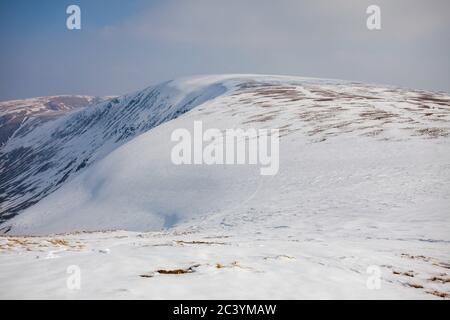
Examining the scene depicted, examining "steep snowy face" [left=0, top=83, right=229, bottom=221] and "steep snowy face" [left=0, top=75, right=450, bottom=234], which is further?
"steep snowy face" [left=0, top=83, right=229, bottom=221]

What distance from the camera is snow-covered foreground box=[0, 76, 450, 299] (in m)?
8.43

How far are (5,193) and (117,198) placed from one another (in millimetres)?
87042

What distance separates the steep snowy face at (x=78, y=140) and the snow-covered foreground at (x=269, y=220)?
4808cm

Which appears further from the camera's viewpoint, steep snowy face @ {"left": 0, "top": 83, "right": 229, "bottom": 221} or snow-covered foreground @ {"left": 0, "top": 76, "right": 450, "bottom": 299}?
steep snowy face @ {"left": 0, "top": 83, "right": 229, "bottom": 221}

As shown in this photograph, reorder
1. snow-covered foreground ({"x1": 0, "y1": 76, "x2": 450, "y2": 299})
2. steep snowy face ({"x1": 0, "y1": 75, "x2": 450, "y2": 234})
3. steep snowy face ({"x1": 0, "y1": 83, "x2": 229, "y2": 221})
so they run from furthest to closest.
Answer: steep snowy face ({"x1": 0, "y1": 83, "x2": 229, "y2": 221}), steep snowy face ({"x1": 0, "y1": 75, "x2": 450, "y2": 234}), snow-covered foreground ({"x1": 0, "y1": 76, "x2": 450, "y2": 299})

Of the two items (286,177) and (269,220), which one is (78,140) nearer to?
(286,177)

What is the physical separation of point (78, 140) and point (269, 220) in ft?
423

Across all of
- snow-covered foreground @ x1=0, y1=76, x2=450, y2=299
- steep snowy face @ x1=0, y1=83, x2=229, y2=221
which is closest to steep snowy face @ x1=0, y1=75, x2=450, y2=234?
snow-covered foreground @ x1=0, y1=76, x2=450, y2=299

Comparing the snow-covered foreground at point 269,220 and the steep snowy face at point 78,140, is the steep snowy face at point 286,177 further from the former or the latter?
the steep snowy face at point 78,140

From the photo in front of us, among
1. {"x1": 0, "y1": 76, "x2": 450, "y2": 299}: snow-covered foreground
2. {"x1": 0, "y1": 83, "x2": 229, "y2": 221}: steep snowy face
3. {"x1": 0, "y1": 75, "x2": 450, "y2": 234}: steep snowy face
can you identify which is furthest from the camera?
{"x1": 0, "y1": 83, "x2": 229, "y2": 221}: steep snowy face

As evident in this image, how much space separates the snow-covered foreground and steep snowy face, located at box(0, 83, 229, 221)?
4808 cm

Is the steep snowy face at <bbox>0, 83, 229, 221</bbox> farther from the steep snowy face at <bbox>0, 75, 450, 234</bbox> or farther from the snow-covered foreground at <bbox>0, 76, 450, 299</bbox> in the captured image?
the snow-covered foreground at <bbox>0, 76, 450, 299</bbox>

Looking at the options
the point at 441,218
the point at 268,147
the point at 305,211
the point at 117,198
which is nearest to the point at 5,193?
the point at 117,198
